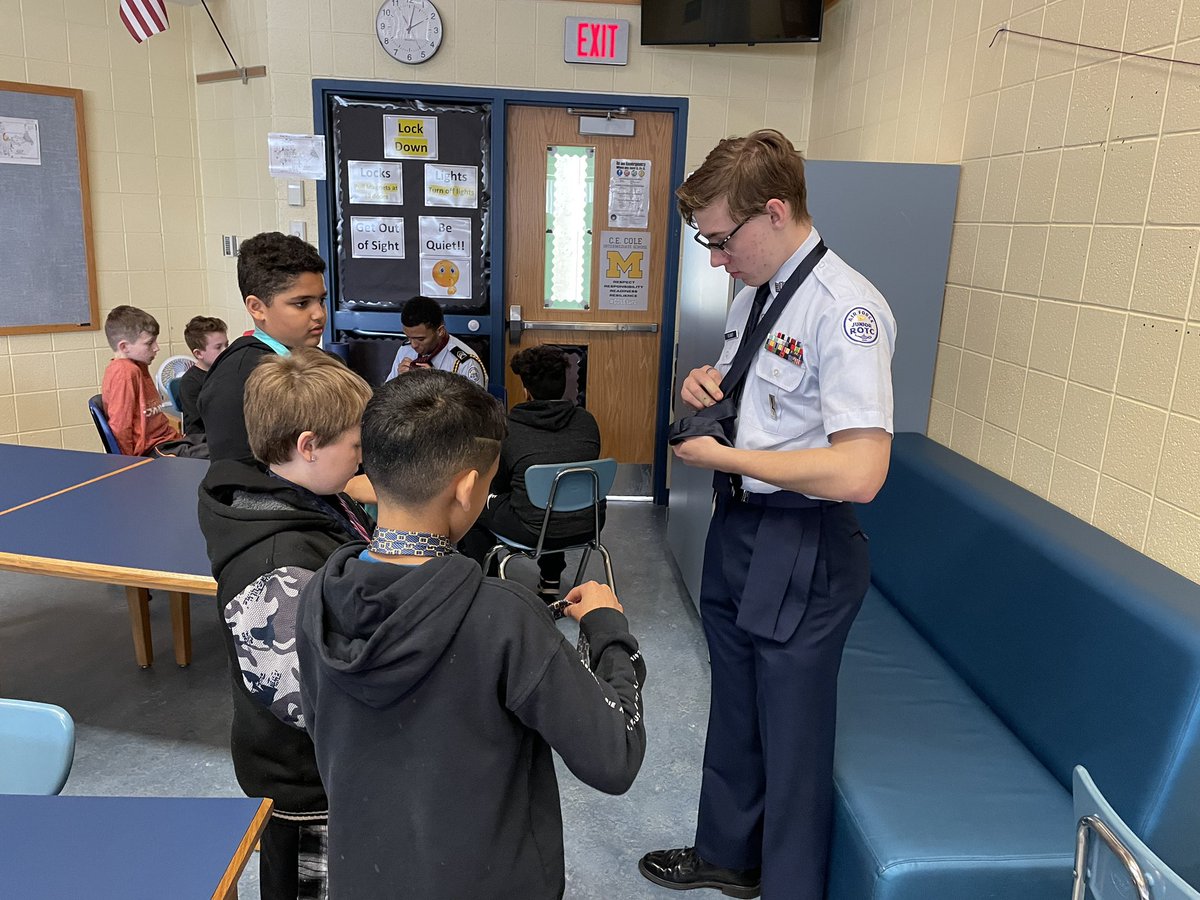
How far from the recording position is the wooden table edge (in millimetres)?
1013

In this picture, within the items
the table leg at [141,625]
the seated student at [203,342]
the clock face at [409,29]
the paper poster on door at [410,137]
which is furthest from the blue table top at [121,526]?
the clock face at [409,29]

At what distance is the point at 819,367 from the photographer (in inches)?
61.8

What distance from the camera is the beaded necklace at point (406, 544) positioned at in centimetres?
103

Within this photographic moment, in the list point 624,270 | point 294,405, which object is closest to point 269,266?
point 294,405

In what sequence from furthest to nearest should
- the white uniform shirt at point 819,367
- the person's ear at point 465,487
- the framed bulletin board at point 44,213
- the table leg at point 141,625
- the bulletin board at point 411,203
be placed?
the bulletin board at point 411,203 < the framed bulletin board at point 44,213 < the table leg at point 141,625 < the white uniform shirt at point 819,367 < the person's ear at point 465,487

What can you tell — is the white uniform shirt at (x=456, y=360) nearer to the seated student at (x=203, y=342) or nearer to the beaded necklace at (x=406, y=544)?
the seated student at (x=203, y=342)

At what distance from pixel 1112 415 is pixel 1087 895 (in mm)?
1115

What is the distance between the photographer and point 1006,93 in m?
2.47

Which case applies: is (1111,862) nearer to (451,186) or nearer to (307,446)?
(307,446)

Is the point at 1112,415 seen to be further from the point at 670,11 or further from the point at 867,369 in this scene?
the point at 670,11

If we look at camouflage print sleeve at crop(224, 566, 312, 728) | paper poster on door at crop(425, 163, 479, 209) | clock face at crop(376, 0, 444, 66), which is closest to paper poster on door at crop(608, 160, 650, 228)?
paper poster on door at crop(425, 163, 479, 209)

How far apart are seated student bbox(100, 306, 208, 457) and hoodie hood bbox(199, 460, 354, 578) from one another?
220 centimetres

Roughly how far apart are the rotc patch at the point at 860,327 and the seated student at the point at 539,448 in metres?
1.72

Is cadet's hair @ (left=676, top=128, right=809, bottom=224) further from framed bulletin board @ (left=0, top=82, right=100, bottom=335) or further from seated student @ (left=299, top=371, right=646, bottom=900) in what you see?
framed bulletin board @ (left=0, top=82, right=100, bottom=335)
